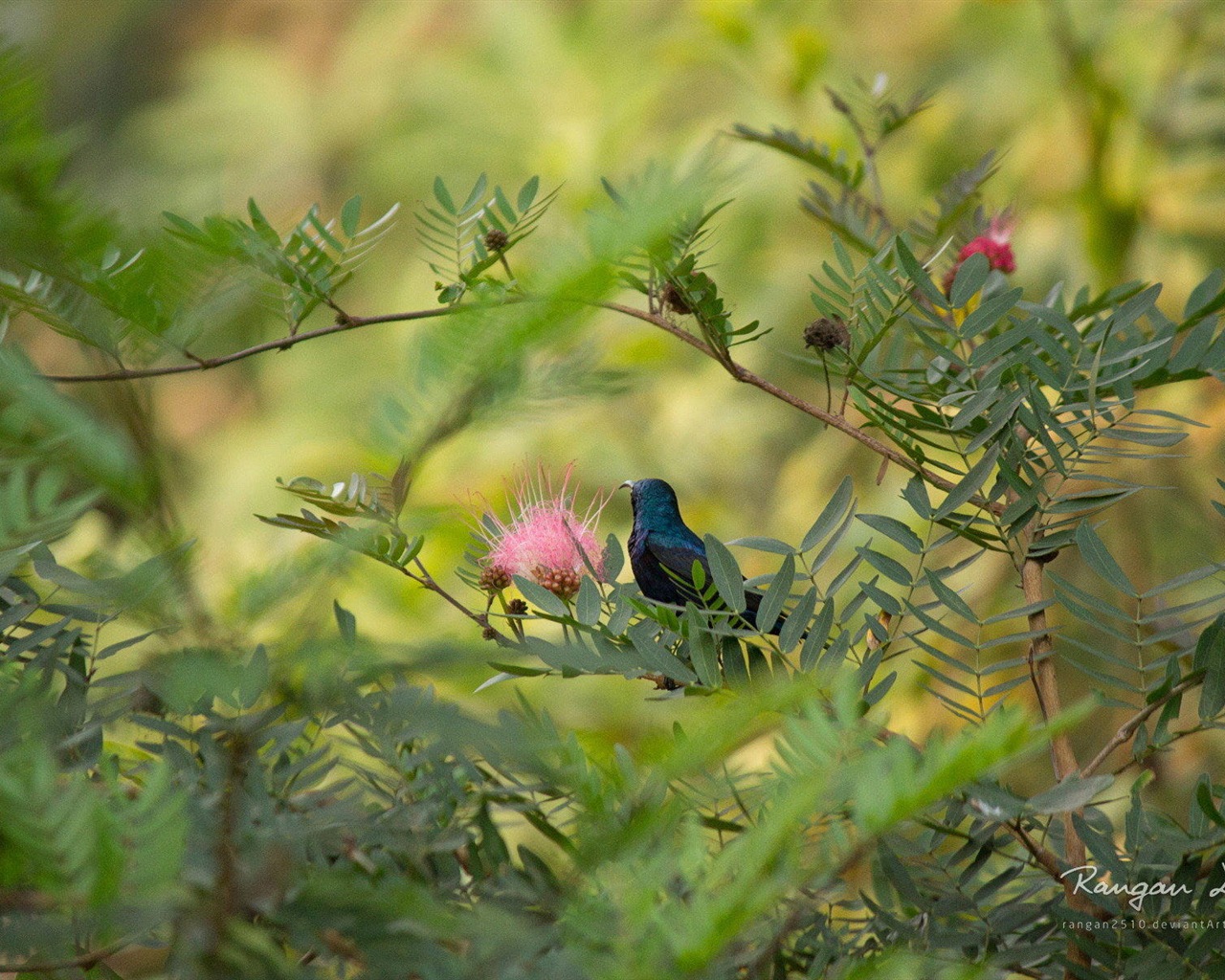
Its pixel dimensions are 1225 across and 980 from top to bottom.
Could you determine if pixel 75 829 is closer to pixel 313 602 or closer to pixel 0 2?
pixel 313 602

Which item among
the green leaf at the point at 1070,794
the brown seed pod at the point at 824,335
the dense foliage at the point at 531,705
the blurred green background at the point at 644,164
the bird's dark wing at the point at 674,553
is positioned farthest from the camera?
the blurred green background at the point at 644,164

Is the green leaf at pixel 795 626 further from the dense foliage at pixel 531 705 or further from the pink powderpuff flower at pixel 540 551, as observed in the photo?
the pink powderpuff flower at pixel 540 551

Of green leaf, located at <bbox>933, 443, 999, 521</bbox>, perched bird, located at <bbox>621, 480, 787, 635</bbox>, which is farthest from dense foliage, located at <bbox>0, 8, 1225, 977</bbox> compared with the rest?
perched bird, located at <bbox>621, 480, 787, 635</bbox>

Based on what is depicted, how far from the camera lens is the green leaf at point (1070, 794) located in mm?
349

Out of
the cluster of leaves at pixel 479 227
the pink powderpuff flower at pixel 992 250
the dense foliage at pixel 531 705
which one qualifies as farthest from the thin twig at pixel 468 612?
the pink powderpuff flower at pixel 992 250

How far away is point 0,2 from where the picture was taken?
0.30 metres

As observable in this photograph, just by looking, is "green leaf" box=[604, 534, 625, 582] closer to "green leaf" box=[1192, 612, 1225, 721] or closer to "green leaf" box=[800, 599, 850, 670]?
"green leaf" box=[800, 599, 850, 670]

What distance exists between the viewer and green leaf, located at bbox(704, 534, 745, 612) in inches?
17.1

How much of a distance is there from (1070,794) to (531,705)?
7.0 inches

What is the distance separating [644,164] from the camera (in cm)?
113

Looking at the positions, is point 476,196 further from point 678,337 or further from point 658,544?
point 658,544

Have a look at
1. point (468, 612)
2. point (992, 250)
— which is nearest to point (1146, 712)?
point (468, 612)

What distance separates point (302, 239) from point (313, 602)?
0.17m

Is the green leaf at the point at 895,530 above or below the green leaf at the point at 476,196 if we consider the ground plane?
below
